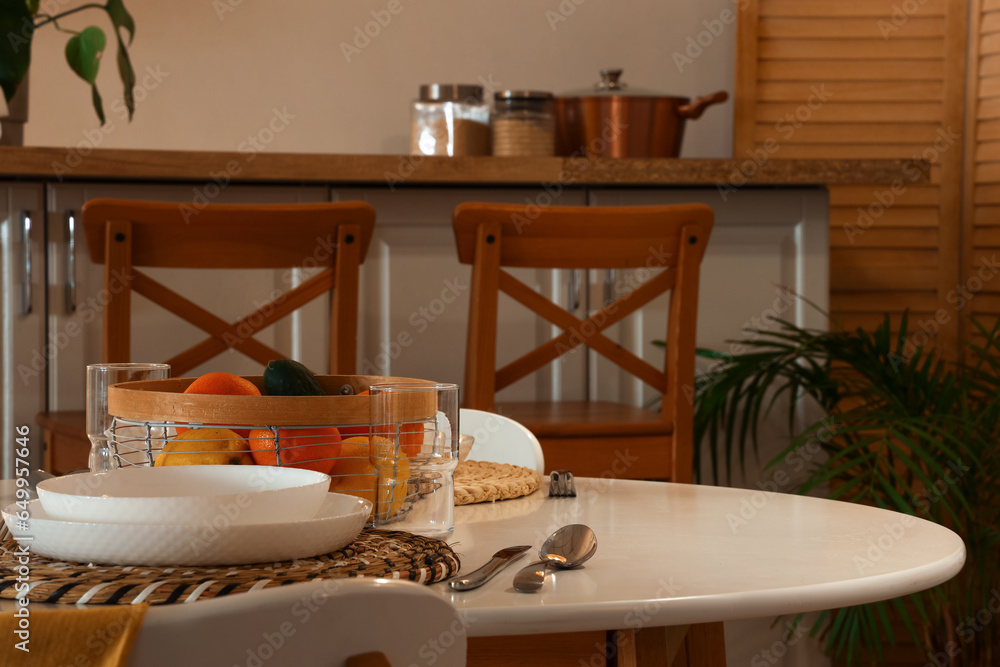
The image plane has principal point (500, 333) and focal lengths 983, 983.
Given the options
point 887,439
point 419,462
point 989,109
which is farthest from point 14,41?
point 989,109

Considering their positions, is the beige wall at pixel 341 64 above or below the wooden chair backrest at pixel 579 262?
above

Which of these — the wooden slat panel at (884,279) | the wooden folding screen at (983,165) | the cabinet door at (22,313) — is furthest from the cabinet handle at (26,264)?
the wooden folding screen at (983,165)

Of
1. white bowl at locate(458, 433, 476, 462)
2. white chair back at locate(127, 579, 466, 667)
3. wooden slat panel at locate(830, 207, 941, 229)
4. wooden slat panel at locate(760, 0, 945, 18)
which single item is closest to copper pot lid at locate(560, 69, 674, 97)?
wooden slat panel at locate(760, 0, 945, 18)

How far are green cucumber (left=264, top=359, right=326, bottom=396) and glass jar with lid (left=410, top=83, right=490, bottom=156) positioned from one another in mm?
1478

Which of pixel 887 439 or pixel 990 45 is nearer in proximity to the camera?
pixel 887 439

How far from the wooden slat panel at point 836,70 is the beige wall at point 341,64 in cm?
21

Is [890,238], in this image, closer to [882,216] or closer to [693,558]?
[882,216]

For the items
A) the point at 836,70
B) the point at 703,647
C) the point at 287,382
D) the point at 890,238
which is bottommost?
the point at 703,647

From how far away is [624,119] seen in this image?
2.10 meters

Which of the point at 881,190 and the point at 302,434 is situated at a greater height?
the point at 881,190

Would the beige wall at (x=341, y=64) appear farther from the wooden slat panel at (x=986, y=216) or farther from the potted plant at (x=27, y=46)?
the potted plant at (x=27, y=46)

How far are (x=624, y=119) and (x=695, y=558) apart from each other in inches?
64.2

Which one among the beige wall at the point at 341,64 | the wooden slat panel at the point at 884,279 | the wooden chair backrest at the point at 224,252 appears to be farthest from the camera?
the beige wall at the point at 341,64

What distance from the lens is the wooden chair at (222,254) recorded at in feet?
4.62
